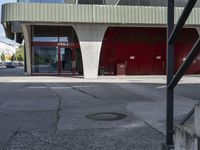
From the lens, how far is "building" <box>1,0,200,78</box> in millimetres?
27734

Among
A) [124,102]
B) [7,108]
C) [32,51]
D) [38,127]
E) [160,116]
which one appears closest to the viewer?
[38,127]

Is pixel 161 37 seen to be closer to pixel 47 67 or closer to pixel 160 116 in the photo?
pixel 47 67

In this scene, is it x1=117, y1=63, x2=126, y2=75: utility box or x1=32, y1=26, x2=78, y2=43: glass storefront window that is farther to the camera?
x1=117, y1=63, x2=126, y2=75: utility box

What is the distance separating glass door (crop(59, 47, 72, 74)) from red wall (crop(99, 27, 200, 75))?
2669 millimetres

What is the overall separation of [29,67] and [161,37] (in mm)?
11606

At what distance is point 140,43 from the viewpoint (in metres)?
33.7

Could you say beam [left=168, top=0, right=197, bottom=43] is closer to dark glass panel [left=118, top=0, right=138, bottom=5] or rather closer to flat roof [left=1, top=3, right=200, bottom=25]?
flat roof [left=1, top=3, right=200, bottom=25]

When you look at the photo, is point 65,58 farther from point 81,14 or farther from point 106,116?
point 106,116

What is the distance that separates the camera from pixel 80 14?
27.0 metres

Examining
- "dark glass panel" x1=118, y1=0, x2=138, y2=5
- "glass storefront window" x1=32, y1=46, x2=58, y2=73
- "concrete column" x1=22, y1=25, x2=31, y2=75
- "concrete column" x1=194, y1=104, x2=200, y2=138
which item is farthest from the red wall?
"concrete column" x1=194, y1=104, x2=200, y2=138

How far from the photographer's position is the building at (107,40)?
2773cm

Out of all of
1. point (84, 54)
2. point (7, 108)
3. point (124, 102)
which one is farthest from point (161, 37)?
A: point (7, 108)

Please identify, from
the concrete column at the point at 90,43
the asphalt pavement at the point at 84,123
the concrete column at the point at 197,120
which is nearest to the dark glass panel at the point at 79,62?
the concrete column at the point at 90,43

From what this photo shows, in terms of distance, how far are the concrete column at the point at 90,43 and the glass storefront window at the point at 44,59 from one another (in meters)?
5.41
